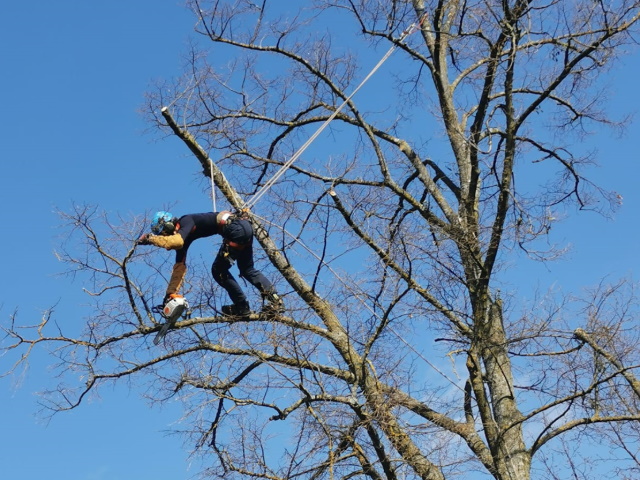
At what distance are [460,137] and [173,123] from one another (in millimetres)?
3153

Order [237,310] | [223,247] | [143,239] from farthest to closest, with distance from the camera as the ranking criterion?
[223,247]
[237,310]
[143,239]

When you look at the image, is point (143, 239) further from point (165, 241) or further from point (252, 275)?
point (252, 275)

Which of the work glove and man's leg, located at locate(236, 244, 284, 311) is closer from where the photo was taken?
the work glove

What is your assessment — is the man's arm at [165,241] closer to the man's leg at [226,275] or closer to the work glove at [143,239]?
the work glove at [143,239]

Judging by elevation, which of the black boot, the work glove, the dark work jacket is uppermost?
the dark work jacket

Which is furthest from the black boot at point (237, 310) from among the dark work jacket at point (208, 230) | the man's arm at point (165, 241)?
the man's arm at point (165, 241)

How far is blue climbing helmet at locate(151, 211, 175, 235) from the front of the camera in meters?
8.87

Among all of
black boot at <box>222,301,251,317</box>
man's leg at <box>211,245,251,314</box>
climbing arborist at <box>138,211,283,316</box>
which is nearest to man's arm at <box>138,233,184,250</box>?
climbing arborist at <box>138,211,283,316</box>

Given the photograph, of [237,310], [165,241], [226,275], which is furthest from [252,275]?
[165,241]

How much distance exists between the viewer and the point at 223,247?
946cm

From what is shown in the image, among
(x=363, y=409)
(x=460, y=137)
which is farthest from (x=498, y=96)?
(x=363, y=409)

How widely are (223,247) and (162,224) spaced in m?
0.80

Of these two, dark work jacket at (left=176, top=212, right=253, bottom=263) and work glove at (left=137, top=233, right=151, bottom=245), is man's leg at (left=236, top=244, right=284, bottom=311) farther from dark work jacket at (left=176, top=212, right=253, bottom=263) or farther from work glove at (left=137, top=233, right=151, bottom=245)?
work glove at (left=137, top=233, right=151, bottom=245)

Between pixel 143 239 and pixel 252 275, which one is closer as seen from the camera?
pixel 143 239
